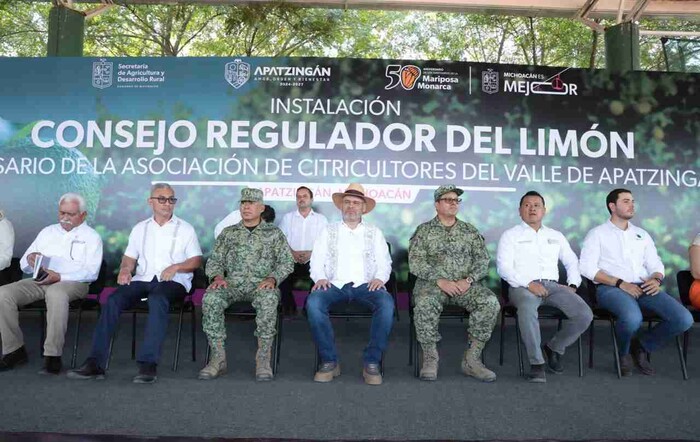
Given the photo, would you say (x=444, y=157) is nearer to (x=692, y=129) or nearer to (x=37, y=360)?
(x=692, y=129)

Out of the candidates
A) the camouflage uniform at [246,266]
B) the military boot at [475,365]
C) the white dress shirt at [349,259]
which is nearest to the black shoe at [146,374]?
the camouflage uniform at [246,266]

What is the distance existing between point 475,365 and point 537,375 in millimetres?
378

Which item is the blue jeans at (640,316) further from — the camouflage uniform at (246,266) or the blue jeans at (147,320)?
the blue jeans at (147,320)

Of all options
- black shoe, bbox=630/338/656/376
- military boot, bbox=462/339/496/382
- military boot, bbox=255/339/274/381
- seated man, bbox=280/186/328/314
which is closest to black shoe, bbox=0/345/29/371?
military boot, bbox=255/339/274/381

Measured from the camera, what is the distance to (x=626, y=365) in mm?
3625

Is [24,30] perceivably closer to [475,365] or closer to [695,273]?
[475,365]

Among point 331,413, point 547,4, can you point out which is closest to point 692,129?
point 547,4

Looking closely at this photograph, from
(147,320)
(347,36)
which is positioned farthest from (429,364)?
(347,36)

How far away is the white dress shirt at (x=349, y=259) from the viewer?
380 cm

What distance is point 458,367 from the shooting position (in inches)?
148

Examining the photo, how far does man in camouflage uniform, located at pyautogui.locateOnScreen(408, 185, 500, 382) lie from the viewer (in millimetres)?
3516

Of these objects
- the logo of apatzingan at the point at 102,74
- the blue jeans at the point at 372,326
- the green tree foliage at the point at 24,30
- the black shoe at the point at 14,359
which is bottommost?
the black shoe at the point at 14,359

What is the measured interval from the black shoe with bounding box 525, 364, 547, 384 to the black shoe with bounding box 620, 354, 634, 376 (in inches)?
22.9

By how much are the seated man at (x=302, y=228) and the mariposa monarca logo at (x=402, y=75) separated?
55.5 inches
